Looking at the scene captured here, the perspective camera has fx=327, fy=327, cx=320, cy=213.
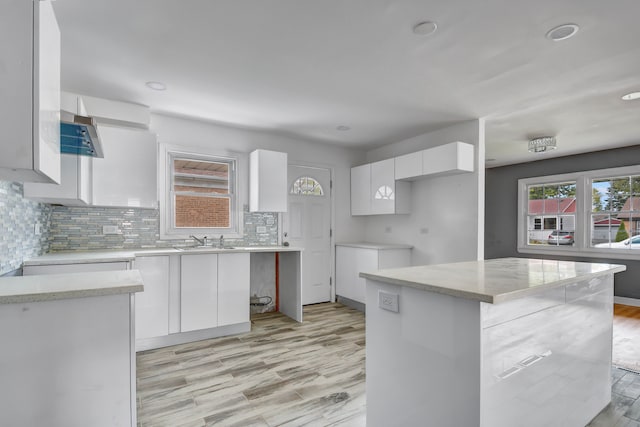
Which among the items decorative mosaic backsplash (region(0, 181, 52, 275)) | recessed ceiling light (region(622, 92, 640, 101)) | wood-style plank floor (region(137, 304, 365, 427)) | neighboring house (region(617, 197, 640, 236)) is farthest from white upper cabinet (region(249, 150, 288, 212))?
neighboring house (region(617, 197, 640, 236))

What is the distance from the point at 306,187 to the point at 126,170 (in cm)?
247

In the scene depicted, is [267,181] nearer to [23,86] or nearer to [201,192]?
[201,192]

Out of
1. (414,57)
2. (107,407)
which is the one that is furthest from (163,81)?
(107,407)

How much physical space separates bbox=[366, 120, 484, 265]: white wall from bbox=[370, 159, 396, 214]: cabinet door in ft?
1.10

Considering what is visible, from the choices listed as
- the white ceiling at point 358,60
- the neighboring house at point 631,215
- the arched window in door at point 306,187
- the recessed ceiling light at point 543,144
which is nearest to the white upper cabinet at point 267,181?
the white ceiling at point 358,60

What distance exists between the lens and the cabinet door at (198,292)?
335cm

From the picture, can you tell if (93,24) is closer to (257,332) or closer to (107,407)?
(107,407)

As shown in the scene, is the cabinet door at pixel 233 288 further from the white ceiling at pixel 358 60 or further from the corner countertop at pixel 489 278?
the corner countertop at pixel 489 278

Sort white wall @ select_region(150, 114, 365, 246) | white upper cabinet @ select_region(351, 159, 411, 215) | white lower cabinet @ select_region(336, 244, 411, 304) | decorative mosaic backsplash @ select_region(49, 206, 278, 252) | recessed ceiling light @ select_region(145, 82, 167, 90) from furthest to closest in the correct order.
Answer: white upper cabinet @ select_region(351, 159, 411, 215) < white lower cabinet @ select_region(336, 244, 411, 304) < white wall @ select_region(150, 114, 365, 246) < decorative mosaic backsplash @ select_region(49, 206, 278, 252) < recessed ceiling light @ select_region(145, 82, 167, 90)

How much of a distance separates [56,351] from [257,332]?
2.52 m

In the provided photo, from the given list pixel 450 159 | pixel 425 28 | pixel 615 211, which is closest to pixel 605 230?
pixel 615 211

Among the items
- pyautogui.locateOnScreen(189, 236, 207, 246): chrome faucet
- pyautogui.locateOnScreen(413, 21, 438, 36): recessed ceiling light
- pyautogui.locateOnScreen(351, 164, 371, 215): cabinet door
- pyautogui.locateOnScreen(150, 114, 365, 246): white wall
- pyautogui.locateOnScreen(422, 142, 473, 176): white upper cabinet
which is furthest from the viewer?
pyautogui.locateOnScreen(351, 164, 371, 215): cabinet door

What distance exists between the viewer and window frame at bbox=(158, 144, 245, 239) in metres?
3.88

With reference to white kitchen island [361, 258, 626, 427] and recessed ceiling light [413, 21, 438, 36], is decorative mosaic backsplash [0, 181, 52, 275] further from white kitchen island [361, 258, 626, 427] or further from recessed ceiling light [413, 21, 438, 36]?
recessed ceiling light [413, 21, 438, 36]
